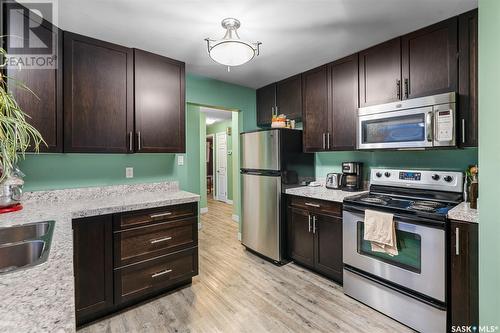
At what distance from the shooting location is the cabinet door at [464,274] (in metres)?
1.54

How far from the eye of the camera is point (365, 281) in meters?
2.09

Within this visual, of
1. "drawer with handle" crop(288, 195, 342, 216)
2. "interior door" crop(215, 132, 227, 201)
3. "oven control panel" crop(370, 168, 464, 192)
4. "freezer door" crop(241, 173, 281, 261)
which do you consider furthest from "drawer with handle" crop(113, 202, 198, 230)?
"interior door" crop(215, 132, 227, 201)

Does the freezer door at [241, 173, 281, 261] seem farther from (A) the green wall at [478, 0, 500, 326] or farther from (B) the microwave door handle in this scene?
(A) the green wall at [478, 0, 500, 326]

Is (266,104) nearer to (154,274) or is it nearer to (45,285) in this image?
(154,274)

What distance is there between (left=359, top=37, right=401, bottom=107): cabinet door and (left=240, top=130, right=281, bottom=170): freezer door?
1.02 meters

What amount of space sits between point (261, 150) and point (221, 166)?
12.8 ft

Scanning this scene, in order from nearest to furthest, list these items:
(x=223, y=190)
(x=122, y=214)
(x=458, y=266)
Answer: (x=458, y=266) → (x=122, y=214) → (x=223, y=190)

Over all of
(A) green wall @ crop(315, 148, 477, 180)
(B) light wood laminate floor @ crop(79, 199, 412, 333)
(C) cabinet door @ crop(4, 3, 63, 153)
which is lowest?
(B) light wood laminate floor @ crop(79, 199, 412, 333)

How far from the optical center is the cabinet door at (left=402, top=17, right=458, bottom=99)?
1.89 m

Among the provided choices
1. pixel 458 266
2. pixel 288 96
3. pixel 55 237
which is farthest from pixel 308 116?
pixel 55 237

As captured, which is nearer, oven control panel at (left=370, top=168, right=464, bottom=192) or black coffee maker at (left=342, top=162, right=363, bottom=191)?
oven control panel at (left=370, top=168, right=464, bottom=192)

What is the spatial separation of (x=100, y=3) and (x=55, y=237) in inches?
62.4

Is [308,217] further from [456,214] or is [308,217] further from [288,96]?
[288,96]

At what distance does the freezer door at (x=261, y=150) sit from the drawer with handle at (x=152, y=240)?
1.11 meters
